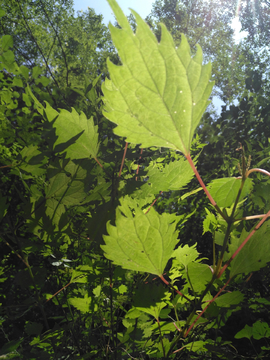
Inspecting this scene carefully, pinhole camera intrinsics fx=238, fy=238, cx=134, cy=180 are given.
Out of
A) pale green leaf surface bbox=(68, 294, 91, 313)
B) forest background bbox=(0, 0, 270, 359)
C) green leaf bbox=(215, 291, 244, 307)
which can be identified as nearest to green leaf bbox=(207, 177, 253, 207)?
forest background bbox=(0, 0, 270, 359)

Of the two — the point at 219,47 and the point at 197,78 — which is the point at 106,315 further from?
the point at 219,47

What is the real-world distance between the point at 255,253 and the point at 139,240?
190mm

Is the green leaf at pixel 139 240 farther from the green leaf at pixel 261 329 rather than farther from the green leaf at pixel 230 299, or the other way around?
the green leaf at pixel 261 329

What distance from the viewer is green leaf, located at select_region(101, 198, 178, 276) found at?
1.05 ft

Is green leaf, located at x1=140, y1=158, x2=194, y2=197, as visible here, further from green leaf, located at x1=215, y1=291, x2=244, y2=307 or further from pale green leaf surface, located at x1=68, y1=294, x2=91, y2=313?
pale green leaf surface, located at x1=68, y1=294, x2=91, y2=313

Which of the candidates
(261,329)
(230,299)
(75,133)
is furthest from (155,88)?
(261,329)

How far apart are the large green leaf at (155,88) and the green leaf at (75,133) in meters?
0.15

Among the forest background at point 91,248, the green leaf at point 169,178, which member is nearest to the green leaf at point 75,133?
the forest background at point 91,248

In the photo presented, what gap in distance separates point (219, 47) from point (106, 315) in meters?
11.1

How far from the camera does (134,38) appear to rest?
0.27 m

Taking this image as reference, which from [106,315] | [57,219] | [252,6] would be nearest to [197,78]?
[57,219]

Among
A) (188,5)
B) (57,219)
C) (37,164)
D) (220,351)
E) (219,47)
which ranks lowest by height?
(220,351)

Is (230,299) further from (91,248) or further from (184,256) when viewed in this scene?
(91,248)

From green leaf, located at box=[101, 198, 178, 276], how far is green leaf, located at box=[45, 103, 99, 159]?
0.16 metres
